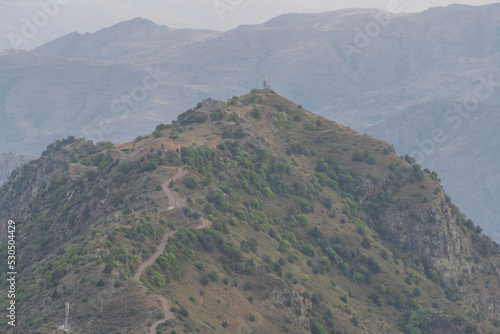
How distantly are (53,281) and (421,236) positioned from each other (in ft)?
340

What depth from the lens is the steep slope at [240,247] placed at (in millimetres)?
115000

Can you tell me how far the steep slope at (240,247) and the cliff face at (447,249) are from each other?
35 cm

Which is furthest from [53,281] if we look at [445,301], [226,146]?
[445,301]

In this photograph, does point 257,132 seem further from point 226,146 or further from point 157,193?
point 157,193

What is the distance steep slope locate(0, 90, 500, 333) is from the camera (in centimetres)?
11500

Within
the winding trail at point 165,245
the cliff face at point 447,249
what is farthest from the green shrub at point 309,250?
the cliff face at point 447,249

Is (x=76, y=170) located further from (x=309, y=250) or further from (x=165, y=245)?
(x=309, y=250)

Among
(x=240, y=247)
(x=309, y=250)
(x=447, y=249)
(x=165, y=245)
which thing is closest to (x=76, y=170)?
(x=240, y=247)

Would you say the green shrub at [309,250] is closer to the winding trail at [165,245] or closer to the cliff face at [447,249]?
the winding trail at [165,245]

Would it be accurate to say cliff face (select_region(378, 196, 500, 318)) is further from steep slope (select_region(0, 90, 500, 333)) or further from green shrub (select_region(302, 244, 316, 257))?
green shrub (select_region(302, 244, 316, 257))

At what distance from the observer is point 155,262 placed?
405ft

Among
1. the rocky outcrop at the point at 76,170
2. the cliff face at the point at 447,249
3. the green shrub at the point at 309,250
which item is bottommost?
the cliff face at the point at 447,249

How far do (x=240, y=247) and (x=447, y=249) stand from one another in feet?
224

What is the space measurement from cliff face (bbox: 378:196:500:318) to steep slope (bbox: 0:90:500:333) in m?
0.35
